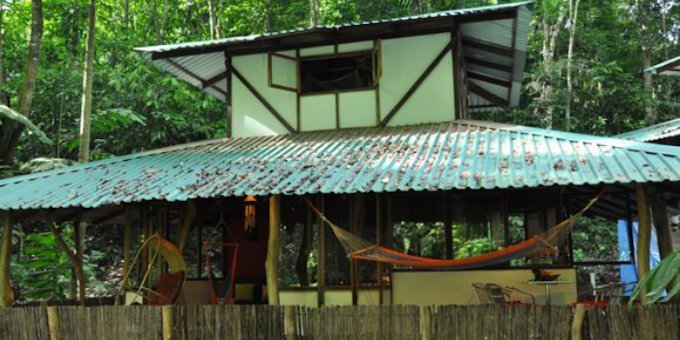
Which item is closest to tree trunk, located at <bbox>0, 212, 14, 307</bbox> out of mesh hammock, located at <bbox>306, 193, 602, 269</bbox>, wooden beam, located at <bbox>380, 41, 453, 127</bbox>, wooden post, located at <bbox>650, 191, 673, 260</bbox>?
mesh hammock, located at <bbox>306, 193, 602, 269</bbox>

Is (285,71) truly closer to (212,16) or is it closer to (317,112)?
(317,112)

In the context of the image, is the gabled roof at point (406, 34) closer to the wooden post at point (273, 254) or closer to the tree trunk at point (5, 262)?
the tree trunk at point (5, 262)

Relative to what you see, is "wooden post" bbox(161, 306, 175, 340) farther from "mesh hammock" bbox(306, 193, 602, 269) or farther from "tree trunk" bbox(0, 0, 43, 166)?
"tree trunk" bbox(0, 0, 43, 166)

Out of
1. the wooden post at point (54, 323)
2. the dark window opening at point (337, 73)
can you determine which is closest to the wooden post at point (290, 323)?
the wooden post at point (54, 323)

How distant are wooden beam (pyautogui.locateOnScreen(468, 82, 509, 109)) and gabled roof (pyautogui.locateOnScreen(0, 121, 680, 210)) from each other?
3.91 meters

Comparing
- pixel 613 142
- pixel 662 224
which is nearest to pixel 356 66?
pixel 613 142

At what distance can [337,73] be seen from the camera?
1095 cm

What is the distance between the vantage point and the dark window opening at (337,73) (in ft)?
35.2

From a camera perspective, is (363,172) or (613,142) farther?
(613,142)

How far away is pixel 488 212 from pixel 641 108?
44.7 ft

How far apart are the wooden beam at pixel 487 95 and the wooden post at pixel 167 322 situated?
8.36 m

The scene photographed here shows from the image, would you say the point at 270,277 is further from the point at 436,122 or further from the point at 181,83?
the point at 181,83

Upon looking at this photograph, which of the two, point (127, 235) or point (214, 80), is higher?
point (214, 80)

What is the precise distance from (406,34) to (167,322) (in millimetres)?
5876
